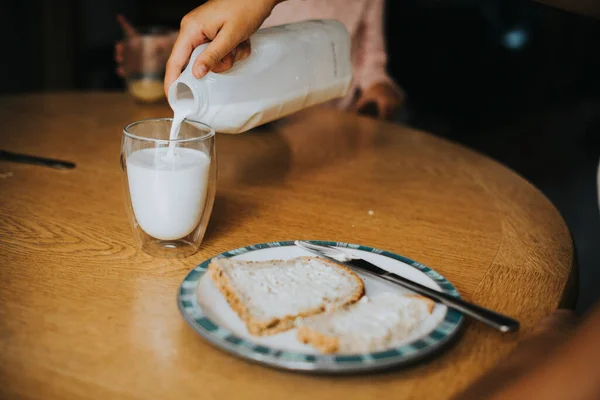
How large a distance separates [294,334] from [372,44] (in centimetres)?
189

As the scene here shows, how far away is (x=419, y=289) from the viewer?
78cm

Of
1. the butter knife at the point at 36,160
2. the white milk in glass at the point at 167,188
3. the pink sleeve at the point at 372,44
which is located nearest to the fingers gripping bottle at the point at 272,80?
the white milk in glass at the point at 167,188

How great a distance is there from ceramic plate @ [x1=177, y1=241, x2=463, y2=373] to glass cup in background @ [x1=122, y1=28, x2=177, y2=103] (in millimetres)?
1101

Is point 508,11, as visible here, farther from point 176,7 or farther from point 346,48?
point 346,48

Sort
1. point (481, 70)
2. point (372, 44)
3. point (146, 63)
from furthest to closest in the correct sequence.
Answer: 1. point (481, 70)
2. point (372, 44)
3. point (146, 63)

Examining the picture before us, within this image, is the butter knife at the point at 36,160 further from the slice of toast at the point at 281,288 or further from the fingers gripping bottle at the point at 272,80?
the slice of toast at the point at 281,288

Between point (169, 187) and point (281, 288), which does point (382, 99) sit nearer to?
point (169, 187)

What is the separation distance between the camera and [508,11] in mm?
5160

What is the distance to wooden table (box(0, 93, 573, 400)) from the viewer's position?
26.2 inches

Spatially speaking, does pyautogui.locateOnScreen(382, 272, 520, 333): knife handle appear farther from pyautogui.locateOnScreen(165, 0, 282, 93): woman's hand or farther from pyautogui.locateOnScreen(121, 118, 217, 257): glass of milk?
pyautogui.locateOnScreen(165, 0, 282, 93): woman's hand

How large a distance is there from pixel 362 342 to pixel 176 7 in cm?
383

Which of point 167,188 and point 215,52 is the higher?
point 215,52

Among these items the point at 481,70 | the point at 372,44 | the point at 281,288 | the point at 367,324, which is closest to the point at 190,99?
the point at 281,288

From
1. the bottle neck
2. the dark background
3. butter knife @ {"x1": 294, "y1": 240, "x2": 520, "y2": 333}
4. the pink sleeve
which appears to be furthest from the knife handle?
the dark background
